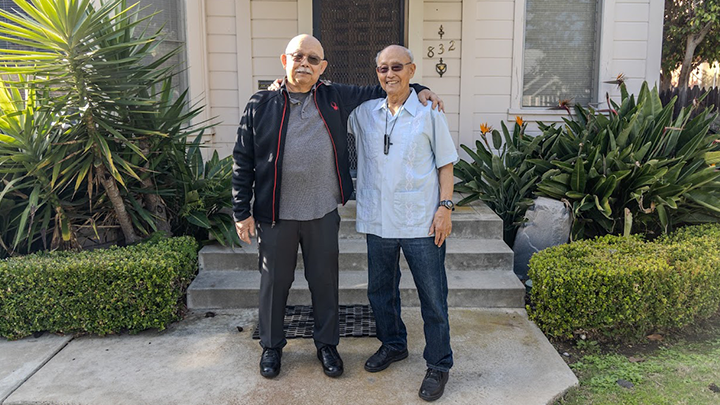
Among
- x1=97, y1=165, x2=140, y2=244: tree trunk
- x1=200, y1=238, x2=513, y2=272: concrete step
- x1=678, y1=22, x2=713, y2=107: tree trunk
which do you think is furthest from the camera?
x1=678, y1=22, x2=713, y2=107: tree trunk

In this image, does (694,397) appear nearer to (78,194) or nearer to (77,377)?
(77,377)

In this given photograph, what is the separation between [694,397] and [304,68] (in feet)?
8.89

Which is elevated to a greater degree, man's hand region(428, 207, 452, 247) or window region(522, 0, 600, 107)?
window region(522, 0, 600, 107)

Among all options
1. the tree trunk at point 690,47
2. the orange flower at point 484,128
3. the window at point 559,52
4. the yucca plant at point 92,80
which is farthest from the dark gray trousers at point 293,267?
the tree trunk at point 690,47

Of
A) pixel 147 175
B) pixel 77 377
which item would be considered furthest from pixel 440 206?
pixel 147 175

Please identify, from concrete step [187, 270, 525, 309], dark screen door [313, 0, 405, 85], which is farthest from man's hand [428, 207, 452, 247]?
dark screen door [313, 0, 405, 85]

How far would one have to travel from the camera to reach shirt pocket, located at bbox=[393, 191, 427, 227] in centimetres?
291

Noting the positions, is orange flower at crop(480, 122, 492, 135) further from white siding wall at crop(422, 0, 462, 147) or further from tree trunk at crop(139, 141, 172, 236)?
tree trunk at crop(139, 141, 172, 236)

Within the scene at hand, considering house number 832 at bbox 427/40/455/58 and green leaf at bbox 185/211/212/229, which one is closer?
green leaf at bbox 185/211/212/229

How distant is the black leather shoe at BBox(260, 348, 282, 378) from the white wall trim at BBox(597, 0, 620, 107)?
4652mm

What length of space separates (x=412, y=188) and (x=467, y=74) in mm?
3609

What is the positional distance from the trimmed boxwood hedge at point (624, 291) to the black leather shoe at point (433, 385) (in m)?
1.07

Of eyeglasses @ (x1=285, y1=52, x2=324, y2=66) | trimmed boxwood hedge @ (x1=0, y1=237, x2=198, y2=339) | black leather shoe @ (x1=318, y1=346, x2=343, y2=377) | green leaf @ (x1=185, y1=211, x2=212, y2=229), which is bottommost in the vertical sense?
black leather shoe @ (x1=318, y1=346, x2=343, y2=377)

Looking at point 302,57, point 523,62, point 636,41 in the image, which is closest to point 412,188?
point 302,57
